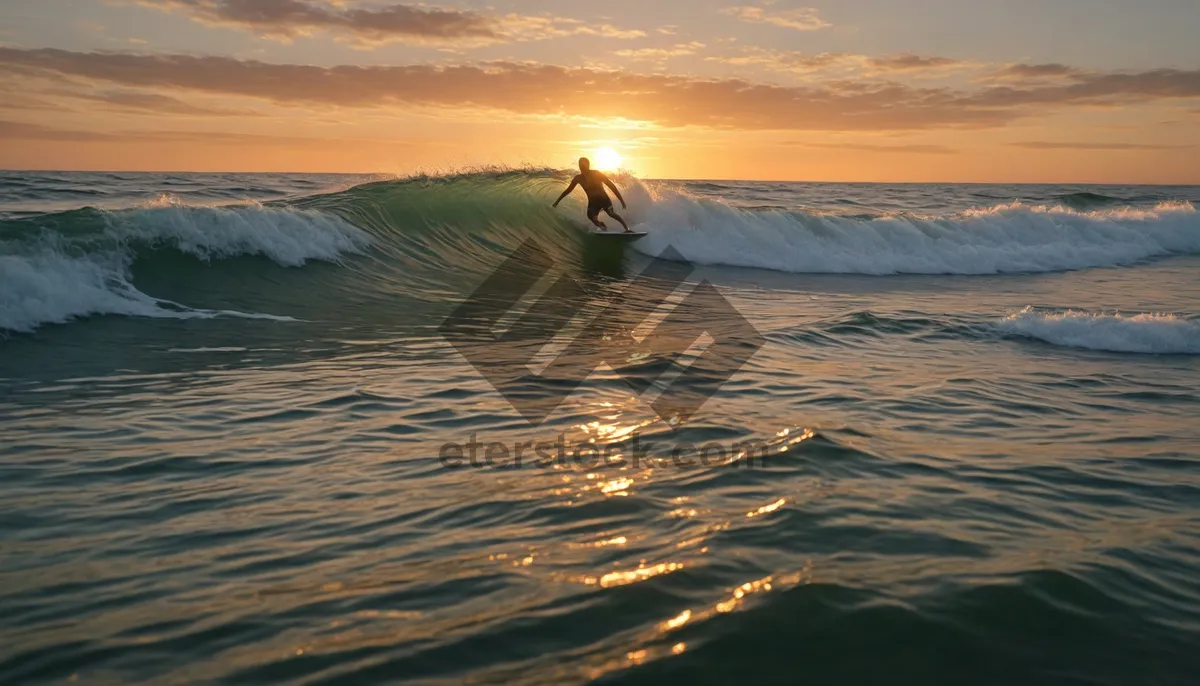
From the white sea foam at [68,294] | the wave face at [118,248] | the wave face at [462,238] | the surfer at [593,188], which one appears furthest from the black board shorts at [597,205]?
the white sea foam at [68,294]

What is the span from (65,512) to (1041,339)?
10.9 metres

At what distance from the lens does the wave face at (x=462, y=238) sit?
11531 mm

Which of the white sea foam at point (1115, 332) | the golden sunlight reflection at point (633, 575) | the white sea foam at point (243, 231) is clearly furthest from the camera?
the white sea foam at point (243, 231)

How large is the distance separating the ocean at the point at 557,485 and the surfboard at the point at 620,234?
17.9 feet

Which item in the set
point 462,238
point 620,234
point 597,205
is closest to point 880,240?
point 620,234

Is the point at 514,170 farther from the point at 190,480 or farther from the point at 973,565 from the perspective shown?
the point at 973,565

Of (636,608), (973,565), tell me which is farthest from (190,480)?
(973,565)

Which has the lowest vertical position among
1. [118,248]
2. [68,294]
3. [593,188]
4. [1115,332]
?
[1115,332]

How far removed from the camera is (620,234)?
62.5 feet

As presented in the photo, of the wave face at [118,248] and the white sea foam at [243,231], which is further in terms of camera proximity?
the white sea foam at [243,231]

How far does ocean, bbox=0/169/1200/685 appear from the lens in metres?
3.46

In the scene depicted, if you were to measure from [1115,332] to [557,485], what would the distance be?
29.3 feet

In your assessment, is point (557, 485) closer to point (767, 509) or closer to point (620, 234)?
point (767, 509)

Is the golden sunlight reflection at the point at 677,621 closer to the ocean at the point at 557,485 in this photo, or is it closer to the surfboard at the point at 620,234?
the ocean at the point at 557,485
